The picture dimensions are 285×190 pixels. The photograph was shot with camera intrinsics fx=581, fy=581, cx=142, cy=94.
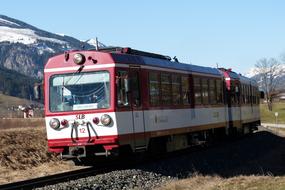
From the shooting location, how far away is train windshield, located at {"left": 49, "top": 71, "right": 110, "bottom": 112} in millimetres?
15641

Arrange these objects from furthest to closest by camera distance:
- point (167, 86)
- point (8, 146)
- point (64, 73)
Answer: point (8, 146), point (167, 86), point (64, 73)

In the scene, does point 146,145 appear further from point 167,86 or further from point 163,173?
point 167,86

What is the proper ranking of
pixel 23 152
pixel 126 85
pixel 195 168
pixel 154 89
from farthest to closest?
1. pixel 23 152
2. pixel 154 89
3. pixel 195 168
4. pixel 126 85

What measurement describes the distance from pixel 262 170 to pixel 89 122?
5.18m

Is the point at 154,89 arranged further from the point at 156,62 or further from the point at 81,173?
the point at 81,173

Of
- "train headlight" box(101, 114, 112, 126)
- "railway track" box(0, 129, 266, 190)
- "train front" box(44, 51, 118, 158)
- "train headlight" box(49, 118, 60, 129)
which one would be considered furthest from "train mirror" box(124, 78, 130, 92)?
"railway track" box(0, 129, 266, 190)

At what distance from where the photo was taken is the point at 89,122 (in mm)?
15609

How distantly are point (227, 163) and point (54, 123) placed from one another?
6022 mm

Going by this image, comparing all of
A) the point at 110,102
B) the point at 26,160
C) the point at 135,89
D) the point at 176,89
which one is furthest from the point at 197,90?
the point at 110,102

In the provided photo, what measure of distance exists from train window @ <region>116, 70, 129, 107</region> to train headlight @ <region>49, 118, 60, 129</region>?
6.14 feet

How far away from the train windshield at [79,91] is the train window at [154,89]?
230 cm

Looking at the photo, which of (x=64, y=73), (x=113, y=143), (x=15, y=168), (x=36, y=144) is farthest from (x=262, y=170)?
(x=36, y=144)

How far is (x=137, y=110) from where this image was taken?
54.3 ft

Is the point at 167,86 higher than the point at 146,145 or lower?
higher
